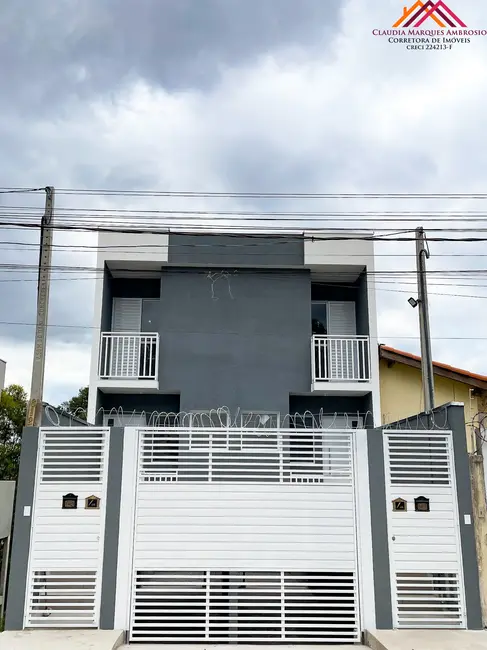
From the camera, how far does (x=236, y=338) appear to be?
12383 millimetres

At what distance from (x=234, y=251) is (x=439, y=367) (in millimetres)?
5538

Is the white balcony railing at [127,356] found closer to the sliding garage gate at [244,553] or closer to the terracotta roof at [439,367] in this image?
the sliding garage gate at [244,553]

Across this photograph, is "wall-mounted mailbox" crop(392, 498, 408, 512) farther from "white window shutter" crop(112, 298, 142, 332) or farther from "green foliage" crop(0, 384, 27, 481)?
"green foliage" crop(0, 384, 27, 481)

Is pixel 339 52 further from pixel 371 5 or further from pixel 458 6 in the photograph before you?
pixel 458 6

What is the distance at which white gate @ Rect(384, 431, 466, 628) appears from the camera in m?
6.51

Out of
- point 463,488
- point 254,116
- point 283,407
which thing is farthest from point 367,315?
point 463,488

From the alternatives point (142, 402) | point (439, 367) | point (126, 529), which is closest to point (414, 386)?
point (439, 367)

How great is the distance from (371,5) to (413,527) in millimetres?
8714

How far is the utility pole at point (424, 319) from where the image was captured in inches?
427

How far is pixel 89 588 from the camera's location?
6551 millimetres

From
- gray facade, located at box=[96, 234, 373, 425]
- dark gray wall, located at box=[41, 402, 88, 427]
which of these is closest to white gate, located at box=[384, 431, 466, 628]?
dark gray wall, located at box=[41, 402, 88, 427]

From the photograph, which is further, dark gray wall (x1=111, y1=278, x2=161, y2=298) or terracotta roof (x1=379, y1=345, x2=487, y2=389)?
dark gray wall (x1=111, y1=278, x2=161, y2=298)

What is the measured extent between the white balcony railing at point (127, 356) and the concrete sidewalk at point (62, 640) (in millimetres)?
6257

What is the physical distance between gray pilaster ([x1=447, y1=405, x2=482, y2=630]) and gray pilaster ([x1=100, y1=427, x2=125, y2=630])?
420 centimetres
